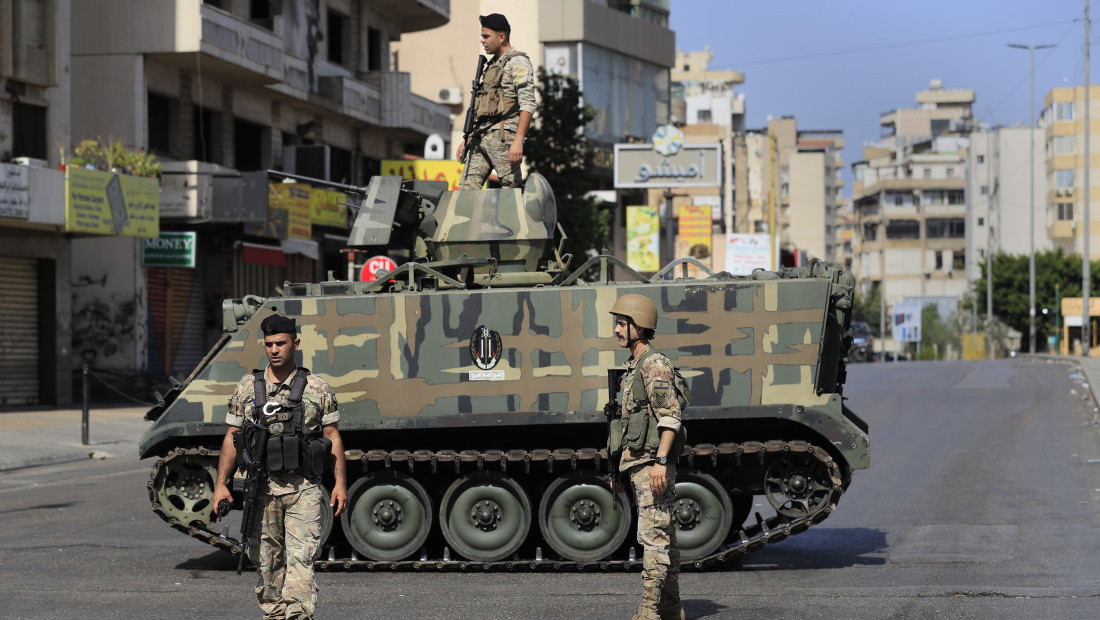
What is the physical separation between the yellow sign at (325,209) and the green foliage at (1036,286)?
6999cm

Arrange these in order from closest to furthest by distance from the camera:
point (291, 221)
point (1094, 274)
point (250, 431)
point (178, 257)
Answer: point (250, 431)
point (178, 257)
point (291, 221)
point (1094, 274)

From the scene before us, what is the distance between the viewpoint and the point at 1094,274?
329 ft

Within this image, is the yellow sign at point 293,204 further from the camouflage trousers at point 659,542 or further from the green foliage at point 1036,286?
the green foliage at point 1036,286

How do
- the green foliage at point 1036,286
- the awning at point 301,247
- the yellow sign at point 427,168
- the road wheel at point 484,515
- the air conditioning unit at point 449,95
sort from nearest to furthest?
1. the road wheel at point 484,515
2. the yellow sign at point 427,168
3. the awning at point 301,247
4. the air conditioning unit at point 449,95
5. the green foliage at point 1036,286

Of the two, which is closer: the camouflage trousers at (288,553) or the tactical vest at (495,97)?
the camouflage trousers at (288,553)

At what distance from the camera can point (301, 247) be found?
3644cm

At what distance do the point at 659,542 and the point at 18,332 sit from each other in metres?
22.6

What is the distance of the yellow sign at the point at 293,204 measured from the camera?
33094 mm

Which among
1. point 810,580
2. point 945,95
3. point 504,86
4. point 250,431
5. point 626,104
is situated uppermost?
point 945,95

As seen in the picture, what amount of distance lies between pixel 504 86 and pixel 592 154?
22.9 m

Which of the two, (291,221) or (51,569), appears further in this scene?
(291,221)

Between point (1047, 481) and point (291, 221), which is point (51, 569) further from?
point (291, 221)

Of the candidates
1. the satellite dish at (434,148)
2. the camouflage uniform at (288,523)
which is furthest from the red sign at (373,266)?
the camouflage uniform at (288,523)

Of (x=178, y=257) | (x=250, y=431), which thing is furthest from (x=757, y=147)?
(x=250, y=431)
